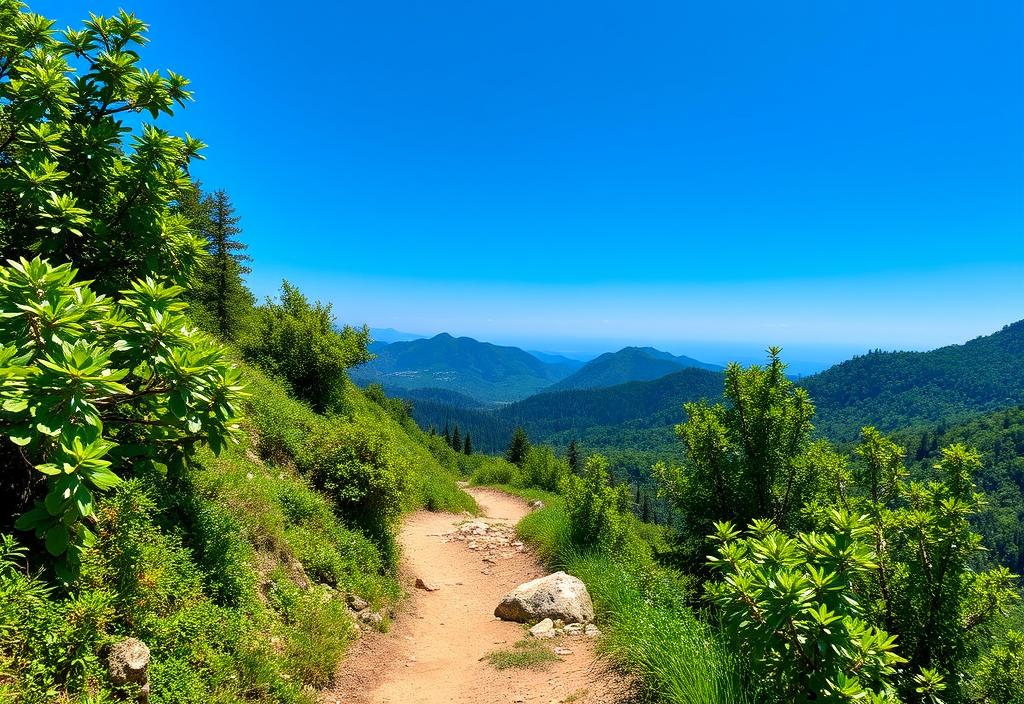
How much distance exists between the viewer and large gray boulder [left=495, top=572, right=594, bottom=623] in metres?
8.52

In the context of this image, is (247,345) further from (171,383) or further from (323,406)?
(171,383)

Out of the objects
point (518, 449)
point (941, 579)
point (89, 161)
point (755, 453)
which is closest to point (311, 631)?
point (89, 161)

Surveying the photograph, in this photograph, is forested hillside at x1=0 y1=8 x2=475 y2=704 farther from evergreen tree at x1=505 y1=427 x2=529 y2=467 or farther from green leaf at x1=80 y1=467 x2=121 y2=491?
evergreen tree at x1=505 y1=427 x2=529 y2=467

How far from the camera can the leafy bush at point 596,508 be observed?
11.0 metres

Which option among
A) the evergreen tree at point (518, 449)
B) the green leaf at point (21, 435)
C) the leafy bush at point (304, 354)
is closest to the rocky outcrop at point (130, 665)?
the green leaf at point (21, 435)

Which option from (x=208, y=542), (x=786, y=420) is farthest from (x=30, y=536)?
(x=786, y=420)

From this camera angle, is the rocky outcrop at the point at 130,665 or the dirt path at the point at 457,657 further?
the dirt path at the point at 457,657

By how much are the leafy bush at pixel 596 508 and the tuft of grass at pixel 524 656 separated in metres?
3.77

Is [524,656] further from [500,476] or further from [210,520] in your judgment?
[500,476]

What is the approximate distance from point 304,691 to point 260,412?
24.9ft

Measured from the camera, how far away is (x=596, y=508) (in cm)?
1124

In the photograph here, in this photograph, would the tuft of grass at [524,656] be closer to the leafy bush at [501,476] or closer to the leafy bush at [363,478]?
the leafy bush at [363,478]

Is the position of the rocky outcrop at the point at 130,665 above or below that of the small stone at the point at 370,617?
above

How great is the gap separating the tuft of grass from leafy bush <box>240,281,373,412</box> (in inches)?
544
